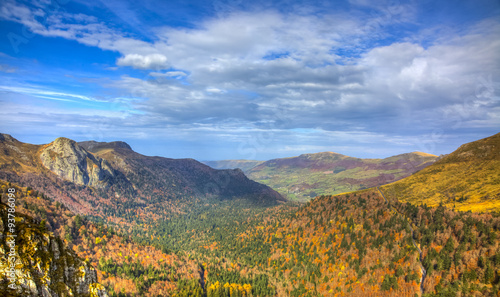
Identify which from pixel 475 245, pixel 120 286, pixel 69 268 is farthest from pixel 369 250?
pixel 69 268

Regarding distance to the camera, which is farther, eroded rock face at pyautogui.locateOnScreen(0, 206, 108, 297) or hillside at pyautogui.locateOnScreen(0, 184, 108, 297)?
eroded rock face at pyautogui.locateOnScreen(0, 206, 108, 297)

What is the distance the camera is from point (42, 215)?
183875 millimetres

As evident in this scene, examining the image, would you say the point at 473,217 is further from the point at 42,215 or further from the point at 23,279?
the point at 42,215

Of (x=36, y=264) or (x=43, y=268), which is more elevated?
(x=36, y=264)

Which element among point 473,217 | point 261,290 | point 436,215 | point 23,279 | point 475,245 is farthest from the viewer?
point 261,290

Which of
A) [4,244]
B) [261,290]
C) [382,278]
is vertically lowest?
[261,290]

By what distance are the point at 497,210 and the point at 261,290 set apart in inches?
7344

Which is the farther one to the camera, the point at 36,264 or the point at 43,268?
the point at 43,268

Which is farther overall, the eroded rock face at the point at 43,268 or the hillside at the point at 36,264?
the eroded rock face at the point at 43,268

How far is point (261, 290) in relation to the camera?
7820 inches

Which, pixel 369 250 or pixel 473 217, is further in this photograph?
pixel 369 250

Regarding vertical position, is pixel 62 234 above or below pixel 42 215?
below

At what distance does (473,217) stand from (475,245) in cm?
3005

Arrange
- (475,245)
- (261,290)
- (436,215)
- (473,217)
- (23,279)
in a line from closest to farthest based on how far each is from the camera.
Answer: (23,279), (475,245), (473,217), (436,215), (261,290)
